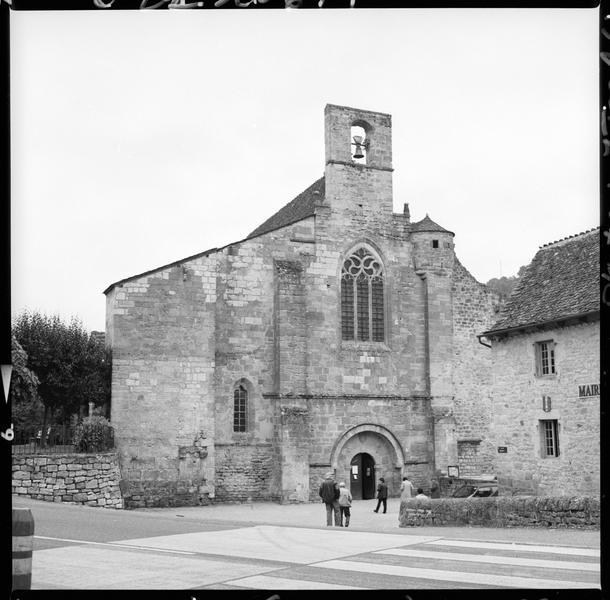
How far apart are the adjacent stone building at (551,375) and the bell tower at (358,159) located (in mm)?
9069

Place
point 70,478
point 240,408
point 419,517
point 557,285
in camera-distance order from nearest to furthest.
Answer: point 419,517, point 557,285, point 70,478, point 240,408

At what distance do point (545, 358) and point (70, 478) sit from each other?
47.7 feet

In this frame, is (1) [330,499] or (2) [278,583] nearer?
(2) [278,583]

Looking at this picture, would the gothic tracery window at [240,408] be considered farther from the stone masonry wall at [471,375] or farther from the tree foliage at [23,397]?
the stone masonry wall at [471,375]

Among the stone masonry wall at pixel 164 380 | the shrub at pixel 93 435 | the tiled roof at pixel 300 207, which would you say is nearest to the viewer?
the shrub at pixel 93 435

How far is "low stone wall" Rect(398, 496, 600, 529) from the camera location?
50.4 feet

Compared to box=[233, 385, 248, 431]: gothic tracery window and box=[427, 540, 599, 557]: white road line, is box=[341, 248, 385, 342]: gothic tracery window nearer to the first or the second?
box=[233, 385, 248, 431]: gothic tracery window

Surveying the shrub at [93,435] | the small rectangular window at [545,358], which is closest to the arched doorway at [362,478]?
the shrub at [93,435]

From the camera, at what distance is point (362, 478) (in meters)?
30.6

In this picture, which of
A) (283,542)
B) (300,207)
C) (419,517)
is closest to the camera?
(283,542)

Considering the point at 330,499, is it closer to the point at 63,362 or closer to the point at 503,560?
the point at 503,560

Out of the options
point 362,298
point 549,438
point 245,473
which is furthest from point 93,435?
point 549,438

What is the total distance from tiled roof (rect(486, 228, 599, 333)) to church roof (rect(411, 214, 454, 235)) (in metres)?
8.25

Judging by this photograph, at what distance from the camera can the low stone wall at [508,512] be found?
15367 millimetres
